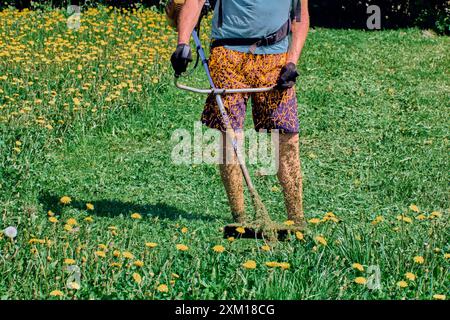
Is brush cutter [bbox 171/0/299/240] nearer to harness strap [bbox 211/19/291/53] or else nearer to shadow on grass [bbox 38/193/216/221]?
harness strap [bbox 211/19/291/53]


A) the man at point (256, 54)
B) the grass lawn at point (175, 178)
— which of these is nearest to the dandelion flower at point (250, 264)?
the grass lawn at point (175, 178)

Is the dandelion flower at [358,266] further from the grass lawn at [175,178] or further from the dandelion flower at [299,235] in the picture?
the dandelion flower at [299,235]

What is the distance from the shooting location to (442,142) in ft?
22.8

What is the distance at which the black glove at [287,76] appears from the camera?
14.5 ft

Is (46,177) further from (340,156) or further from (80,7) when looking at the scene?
(80,7)

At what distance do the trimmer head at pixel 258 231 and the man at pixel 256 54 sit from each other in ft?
1.51

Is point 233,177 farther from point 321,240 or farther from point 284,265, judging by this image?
point 284,265

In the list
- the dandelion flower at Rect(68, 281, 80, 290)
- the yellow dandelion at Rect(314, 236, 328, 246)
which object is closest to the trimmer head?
the yellow dandelion at Rect(314, 236, 328, 246)

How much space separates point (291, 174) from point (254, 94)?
1.61 feet

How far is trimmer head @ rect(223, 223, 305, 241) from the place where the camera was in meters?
4.33

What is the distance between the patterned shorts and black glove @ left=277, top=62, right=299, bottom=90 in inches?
4.3

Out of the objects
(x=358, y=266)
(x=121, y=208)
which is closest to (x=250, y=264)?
(x=358, y=266)
